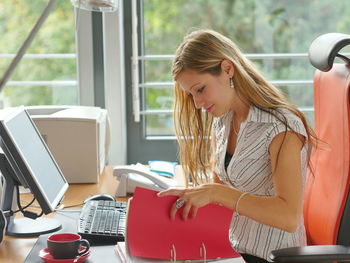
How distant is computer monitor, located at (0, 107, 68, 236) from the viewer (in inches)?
63.4

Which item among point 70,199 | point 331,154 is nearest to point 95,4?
point 70,199

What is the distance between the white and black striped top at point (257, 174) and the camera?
1764mm

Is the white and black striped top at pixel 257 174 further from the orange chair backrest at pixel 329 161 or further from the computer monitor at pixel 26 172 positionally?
the computer monitor at pixel 26 172

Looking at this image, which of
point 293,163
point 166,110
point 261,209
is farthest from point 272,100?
point 166,110

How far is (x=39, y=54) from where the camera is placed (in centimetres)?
309

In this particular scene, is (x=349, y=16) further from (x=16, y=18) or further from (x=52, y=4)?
(x=52, y=4)

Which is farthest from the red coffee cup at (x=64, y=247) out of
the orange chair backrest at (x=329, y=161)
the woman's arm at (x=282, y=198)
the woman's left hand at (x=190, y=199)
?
the orange chair backrest at (x=329, y=161)

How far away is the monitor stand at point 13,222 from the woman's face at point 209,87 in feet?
1.87

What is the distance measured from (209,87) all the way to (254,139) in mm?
208

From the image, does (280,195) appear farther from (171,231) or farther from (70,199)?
(70,199)

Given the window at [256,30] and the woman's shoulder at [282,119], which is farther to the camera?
the window at [256,30]

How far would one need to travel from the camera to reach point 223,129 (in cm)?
200

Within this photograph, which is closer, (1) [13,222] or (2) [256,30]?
(1) [13,222]

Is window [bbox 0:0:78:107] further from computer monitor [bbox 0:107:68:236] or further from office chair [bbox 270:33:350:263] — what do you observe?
office chair [bbox 270:33:350:263]
